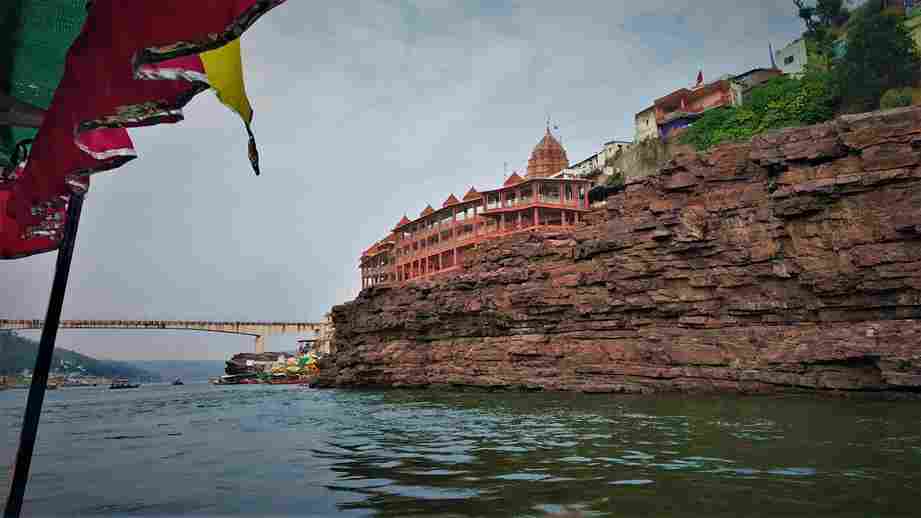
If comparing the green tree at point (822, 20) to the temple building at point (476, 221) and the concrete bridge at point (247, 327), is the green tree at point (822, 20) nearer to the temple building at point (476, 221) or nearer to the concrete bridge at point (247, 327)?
the temple building at point (476, 221)

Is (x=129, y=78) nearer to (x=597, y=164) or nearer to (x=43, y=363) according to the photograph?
(x=43, y=363)

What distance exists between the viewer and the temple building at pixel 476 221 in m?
43.2

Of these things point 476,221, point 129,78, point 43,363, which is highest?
point 476,221

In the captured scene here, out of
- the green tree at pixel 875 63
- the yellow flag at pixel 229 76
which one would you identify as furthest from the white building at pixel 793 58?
the yellow flag at pixel 229 76

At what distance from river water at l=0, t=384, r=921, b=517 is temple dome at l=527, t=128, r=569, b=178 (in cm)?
5001

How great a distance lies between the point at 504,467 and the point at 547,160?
5722 cm

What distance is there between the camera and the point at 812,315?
19.2 metres

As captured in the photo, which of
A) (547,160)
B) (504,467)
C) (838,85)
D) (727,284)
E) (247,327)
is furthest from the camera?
(247,327)

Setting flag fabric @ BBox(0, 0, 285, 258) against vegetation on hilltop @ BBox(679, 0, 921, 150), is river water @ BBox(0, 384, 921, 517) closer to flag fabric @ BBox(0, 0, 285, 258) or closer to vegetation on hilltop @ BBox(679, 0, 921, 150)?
flag fabric @ BBox(0, 0, 285, 258)

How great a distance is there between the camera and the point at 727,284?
2106 centimetres

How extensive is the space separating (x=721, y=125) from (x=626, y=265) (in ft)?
72.9

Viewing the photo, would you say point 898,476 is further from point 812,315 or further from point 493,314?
point 493,314

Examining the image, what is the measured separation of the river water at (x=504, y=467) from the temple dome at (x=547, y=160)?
164 ft

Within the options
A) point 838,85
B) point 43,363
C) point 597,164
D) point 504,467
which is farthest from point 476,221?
point 43,363
